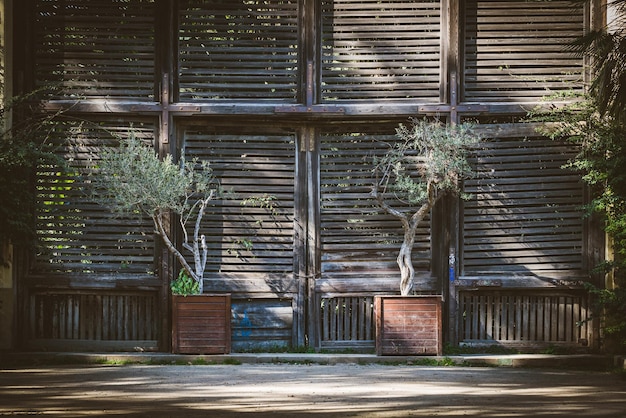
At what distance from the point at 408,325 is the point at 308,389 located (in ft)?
8.53

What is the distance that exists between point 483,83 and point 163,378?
5.55 m

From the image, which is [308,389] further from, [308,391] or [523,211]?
[523,211]

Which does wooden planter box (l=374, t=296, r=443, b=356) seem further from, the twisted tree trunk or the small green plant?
the small green plant

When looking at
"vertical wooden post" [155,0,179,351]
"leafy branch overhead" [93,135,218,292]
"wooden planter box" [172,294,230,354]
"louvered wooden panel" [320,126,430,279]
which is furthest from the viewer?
"louvered wooden panel" [320,126,430,279]

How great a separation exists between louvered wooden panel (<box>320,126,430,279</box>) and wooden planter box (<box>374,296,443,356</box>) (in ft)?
2.63

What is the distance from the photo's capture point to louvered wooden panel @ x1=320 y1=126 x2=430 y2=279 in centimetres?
1237

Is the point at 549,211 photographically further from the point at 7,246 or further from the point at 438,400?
the point at 7,246

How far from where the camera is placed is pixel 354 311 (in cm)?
1234

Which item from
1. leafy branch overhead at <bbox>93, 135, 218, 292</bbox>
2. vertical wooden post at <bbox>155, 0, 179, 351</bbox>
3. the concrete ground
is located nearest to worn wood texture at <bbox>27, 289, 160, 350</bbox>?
vertical wooden post at <bbox>155, 0, 179, 351</bbox>

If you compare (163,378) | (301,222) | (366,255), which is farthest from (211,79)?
(163,378)

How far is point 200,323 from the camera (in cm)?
1162

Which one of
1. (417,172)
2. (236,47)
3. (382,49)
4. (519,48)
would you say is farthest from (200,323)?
(519,48)

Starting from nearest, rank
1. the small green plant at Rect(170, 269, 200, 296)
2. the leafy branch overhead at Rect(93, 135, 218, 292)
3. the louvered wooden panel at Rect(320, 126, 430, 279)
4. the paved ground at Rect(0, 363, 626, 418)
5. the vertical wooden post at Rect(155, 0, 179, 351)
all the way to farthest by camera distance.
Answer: the paved ground at Rect(0, 363, 626, 418) < the leafy branch overhead at Rect(93, 135, 218, 292) < the small green plant at Rect(170, 269, 200, 296) < the vertical wooden post at Rect(155, 0, 179, 351) < the louvered wooden panel at Rect(320, 126, 430, 279)

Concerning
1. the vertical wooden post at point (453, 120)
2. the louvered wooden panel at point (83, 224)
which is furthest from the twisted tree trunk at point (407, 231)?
the louvered wooden panel at point (83, 224)
